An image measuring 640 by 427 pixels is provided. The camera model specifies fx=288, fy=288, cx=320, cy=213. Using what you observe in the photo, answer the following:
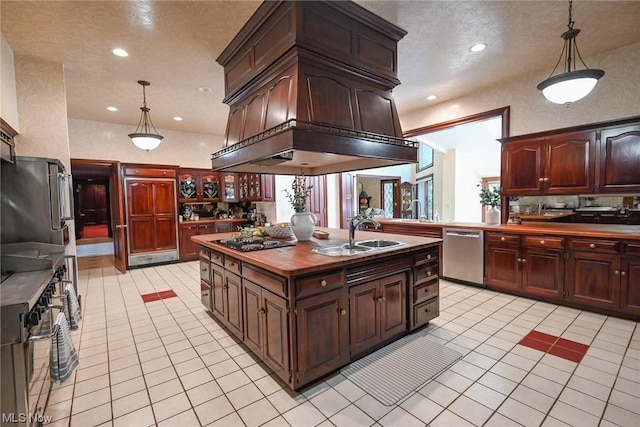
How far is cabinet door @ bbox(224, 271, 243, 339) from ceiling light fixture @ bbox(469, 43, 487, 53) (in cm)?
339

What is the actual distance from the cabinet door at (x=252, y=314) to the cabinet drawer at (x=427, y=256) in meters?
1.46

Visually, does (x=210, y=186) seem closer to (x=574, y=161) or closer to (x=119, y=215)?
(x=119, y=215)

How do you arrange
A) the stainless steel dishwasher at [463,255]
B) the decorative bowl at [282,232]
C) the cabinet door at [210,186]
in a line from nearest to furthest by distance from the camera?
1. the decorative bowl at [282,232]
2. the stainless steel dishwasher at [463,255]
3. the cabinet door at [210,186]

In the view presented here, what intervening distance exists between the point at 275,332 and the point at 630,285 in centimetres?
354

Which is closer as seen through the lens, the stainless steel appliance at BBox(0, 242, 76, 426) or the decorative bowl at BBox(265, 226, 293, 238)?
the stainless steel appliance at BBox(0, 242, 76, 426)

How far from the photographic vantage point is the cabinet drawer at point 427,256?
8.84 ft

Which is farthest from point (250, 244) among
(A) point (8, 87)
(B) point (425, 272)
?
(A) point (8, 87)

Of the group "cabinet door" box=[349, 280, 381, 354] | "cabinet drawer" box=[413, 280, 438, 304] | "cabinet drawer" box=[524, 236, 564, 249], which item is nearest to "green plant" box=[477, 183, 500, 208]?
"cabinet drawer" box=[524, 236, 564, 249]

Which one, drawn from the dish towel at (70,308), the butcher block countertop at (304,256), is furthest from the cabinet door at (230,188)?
the dish towel at (70,308)

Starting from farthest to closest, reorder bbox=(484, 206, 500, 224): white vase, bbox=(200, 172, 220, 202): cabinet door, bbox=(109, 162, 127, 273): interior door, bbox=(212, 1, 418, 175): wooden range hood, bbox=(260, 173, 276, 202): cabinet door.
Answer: bbox=(260, 173, 276, 202): cabinet door < bbox=(200, 172, 220, 202): cabinet door < bbox=(109, 162, 127, 273): interior door < bbox=(484, 206, 500, 224): white vase < bbox=(212, 1, 418, 175): wooden range hood

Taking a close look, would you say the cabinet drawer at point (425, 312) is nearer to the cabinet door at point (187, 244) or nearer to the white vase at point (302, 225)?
the white vase at point (302, 225)

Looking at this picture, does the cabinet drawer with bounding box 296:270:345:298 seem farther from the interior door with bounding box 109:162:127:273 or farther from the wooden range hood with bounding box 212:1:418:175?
the interior door with bounding box 109:162:127:273

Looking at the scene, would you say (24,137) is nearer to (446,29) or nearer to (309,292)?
(309,292)

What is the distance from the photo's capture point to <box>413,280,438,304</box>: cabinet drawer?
2.70m
